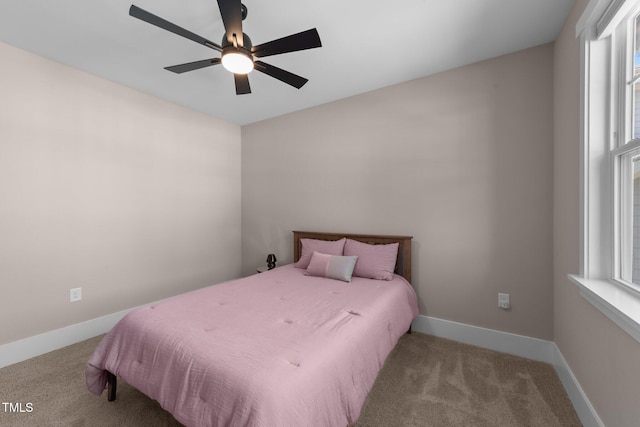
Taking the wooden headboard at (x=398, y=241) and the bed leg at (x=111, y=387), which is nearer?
the bed leg at (x=111, y=387)

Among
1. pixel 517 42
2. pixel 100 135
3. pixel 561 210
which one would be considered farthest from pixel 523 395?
pixel 100 135

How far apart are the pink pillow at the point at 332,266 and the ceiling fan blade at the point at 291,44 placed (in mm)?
1828

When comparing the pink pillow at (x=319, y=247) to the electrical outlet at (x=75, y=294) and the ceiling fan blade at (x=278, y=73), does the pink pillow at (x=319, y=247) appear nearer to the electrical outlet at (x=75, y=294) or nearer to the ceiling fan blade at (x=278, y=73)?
the ceiling fan blade at (x=278, y=73)

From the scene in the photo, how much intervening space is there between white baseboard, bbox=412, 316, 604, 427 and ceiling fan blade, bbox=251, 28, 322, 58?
2540 millimetres

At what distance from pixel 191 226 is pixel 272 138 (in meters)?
1.63

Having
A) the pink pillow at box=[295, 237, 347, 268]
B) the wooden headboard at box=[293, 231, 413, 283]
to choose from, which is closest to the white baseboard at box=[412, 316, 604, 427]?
the wooden headboard at box=[293, 231, 413, 283]

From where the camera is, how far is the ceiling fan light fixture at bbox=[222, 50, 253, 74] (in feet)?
5.51

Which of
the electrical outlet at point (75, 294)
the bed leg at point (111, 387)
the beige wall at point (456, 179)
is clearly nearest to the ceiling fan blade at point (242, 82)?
the beige wall at point (456, 179)

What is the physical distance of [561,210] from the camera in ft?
6.52

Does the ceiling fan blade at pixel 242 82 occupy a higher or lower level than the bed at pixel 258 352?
higher

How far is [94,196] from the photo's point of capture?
107 inches

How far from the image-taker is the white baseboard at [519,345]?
1575mm

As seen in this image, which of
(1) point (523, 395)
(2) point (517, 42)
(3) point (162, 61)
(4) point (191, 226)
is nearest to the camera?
(1) point (523, 395)

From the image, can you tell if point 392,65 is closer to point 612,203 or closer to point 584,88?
point 584,88
